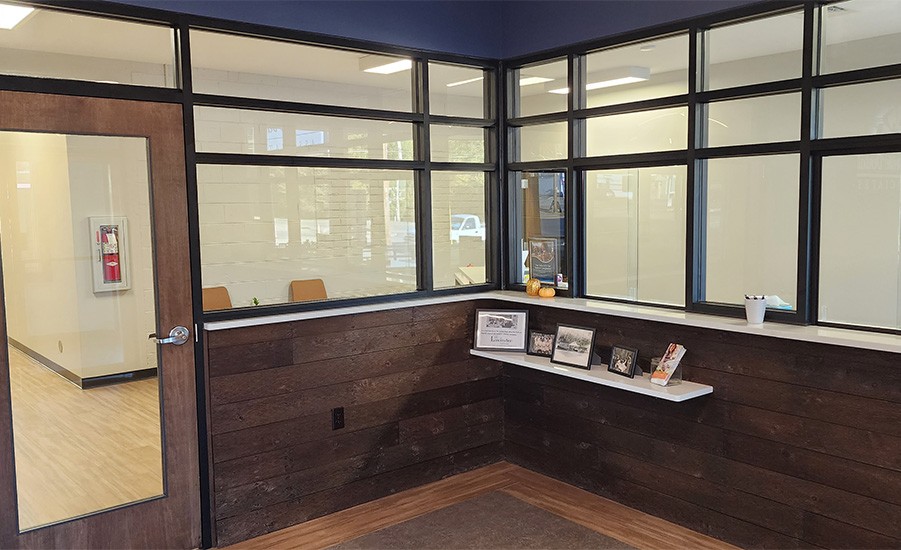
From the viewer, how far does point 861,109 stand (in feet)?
10.4

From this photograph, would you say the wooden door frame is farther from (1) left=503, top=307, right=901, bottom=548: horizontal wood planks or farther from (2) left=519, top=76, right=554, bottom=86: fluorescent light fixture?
(2) left=519, top=76, right=554, bottom=86: fluorescent light fixture

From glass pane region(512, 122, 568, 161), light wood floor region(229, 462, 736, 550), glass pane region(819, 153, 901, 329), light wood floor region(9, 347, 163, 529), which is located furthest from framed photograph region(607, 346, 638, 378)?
light wood floor region(9, 347, 163, 529)

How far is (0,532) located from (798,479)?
3322 millimetres

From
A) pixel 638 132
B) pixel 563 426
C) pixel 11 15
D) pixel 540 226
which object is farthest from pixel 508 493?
pixel 11 15

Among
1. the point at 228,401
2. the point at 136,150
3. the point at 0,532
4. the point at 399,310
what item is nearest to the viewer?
the point at 0,532

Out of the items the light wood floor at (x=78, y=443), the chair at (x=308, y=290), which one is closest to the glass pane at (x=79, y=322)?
the light wood floor at (x=78, y=443)

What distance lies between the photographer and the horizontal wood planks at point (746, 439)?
3051 millimetres

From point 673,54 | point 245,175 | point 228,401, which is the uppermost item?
point 673,54

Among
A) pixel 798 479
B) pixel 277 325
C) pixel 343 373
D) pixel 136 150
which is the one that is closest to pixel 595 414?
pixel 798 479

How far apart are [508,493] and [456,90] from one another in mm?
2332

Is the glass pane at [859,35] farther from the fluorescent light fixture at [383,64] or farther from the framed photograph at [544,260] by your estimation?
Result: the fluorescent light fixture at [383,64]

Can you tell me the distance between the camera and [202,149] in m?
3.58

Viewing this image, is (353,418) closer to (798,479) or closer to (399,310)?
(399,310)

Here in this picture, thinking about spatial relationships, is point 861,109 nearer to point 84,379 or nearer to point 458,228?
point 458,228
